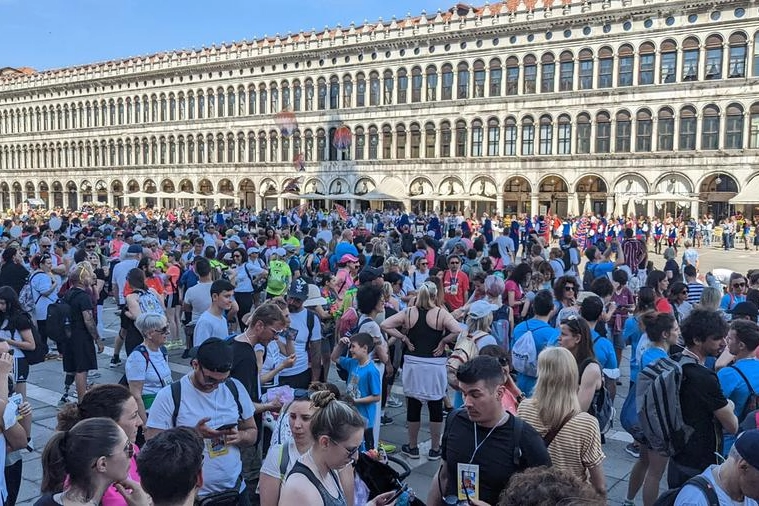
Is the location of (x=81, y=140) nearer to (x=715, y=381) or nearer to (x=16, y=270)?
(x=16, y=270)

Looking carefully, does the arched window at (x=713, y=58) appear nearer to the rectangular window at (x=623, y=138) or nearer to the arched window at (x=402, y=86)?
the rectangular window at (x=623, y=138)

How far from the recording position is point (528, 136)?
136 ft

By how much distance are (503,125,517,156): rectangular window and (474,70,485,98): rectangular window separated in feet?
10.4

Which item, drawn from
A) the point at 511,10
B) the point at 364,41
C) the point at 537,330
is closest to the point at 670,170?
the point at 511,10

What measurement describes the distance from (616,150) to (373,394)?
37289 millimetres

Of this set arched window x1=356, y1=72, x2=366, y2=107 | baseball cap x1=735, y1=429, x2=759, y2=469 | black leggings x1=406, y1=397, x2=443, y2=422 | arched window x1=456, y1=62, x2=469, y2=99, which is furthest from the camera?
arched window x1=356, y1=72, x2=366, y2=107

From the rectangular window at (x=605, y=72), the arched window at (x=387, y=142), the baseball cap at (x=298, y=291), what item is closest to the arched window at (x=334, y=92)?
the arched window at (x=387, y=142)

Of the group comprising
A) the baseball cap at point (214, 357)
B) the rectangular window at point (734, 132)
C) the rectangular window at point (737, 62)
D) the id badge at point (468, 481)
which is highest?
the rectangular window at point (737, 62)

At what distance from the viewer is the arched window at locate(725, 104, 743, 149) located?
114ft

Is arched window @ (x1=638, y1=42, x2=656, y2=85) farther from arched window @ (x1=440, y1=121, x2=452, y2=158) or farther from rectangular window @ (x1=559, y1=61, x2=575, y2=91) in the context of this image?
arched window @ (x1=440, y1=121, x2=452, y2=158)

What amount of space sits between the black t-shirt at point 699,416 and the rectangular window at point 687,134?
121ft

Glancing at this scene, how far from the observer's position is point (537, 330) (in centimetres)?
549

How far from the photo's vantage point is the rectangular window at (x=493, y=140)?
42.6 m

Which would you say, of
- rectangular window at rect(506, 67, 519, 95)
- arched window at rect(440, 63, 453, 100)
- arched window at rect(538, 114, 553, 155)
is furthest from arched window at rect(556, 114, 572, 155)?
arched window at rect(440, 63, 453, 100)
